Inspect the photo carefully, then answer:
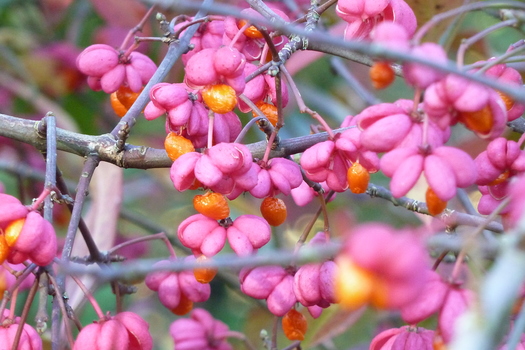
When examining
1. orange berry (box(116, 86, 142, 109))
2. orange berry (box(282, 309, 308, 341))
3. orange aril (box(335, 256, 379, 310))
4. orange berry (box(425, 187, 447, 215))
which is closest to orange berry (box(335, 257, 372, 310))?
orange aril (box(335, 256, 379, 310))

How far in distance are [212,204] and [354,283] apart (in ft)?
1.11

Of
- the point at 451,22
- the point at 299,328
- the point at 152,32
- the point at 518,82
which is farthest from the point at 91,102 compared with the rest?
the point at 518,82

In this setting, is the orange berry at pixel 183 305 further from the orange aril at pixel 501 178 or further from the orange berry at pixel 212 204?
the orange aril at pixel 501 178

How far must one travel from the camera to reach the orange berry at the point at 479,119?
615 millimetres

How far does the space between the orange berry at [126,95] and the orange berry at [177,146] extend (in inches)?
9.1

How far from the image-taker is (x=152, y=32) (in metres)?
1.90

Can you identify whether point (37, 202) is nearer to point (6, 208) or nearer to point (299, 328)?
point (6, 208)

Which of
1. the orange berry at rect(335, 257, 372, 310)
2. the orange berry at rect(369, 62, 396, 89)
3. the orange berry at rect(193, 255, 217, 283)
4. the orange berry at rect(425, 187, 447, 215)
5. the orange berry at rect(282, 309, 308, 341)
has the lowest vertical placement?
the orange berry at rect(335, 257, 372, 310)

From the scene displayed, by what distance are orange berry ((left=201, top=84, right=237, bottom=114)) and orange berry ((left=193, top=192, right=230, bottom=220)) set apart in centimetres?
10

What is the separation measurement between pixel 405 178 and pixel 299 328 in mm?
345

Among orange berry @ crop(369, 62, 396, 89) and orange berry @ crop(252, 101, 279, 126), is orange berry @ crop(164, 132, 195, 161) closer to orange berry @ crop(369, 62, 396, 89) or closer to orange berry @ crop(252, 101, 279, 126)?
orange berry @ crop(252, 101, 279, 126)

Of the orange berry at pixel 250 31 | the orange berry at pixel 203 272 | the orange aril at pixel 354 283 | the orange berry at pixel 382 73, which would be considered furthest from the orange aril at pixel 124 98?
the orange aril at pixel 354 283

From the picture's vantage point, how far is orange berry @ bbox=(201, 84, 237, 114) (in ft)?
2.45

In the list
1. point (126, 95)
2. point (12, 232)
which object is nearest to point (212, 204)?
point (12, 232)
